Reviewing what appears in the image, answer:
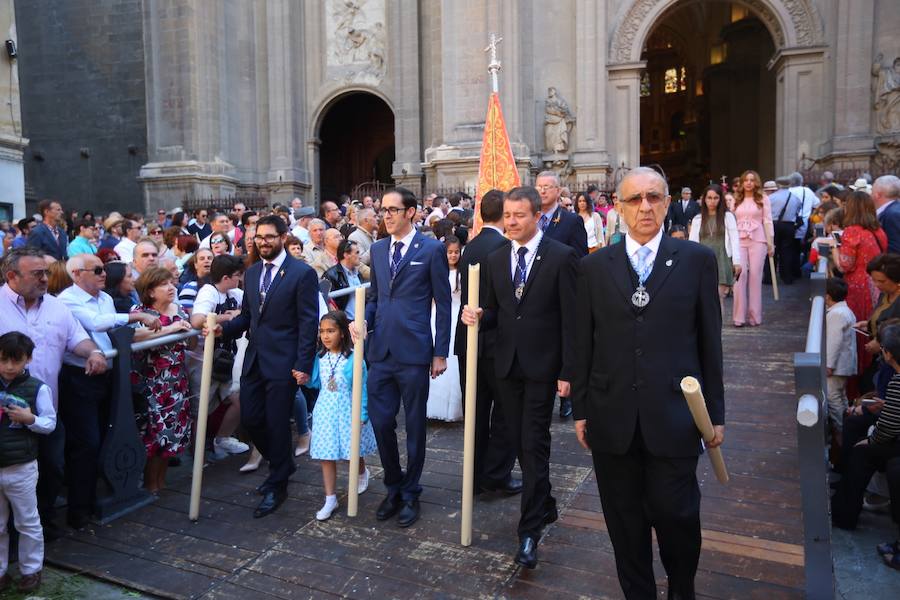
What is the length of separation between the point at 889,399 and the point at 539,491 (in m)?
2.61

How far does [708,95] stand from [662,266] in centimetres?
3152

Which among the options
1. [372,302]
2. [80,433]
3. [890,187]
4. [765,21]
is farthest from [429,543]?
[765,21]

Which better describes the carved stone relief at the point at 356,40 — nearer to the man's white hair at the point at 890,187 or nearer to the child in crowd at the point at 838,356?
the man's white hair at the point at 890,187

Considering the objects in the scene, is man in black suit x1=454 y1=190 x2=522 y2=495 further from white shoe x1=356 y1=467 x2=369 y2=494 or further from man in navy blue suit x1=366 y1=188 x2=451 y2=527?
white shoe x1=356 y1=467 x2=369 y2=494

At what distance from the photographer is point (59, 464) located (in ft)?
16.2

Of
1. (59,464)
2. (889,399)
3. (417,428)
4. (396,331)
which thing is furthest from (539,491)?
(59,464)

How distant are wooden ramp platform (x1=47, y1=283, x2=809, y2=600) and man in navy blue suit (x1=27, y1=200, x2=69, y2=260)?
5.71 m

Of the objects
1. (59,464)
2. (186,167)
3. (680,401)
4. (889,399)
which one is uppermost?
(186,167)

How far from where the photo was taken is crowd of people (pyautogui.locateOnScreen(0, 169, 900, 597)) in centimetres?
335

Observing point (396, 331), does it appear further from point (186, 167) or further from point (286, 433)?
point (186, 167)

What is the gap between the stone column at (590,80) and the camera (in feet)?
66.5

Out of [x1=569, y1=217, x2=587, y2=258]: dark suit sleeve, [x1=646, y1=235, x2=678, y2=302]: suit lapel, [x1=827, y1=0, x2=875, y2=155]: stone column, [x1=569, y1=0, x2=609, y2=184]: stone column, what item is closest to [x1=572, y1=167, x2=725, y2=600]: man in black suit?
[x1=646, y1=235, x2=678, y2=302]: suit lapel

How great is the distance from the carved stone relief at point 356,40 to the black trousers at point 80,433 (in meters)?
18.6

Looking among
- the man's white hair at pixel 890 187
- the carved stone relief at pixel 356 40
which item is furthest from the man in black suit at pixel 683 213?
the carved stone relief at pixel 356 40
